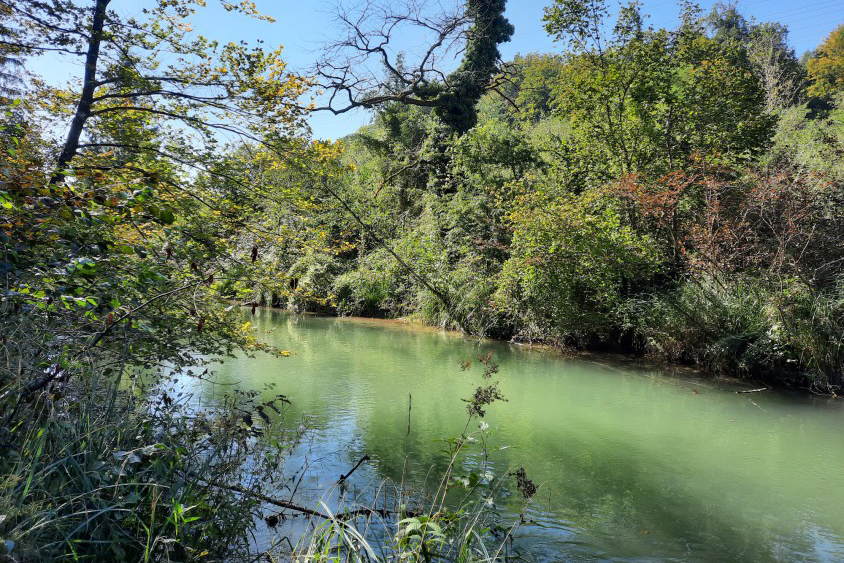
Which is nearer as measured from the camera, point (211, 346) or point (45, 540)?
point (45, 540)

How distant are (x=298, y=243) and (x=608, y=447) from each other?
13.1 feet

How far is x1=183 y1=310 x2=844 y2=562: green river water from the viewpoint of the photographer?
12.9 feet

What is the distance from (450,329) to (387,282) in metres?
3.31

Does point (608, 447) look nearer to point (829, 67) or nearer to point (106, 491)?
point (106, 491)

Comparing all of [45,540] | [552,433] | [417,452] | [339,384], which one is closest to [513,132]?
[339,384]

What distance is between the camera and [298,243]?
5.60m

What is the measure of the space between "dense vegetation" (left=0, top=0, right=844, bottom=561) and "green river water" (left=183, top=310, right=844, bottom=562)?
0.84m

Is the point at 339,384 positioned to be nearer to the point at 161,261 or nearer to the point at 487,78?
the point at 161,261

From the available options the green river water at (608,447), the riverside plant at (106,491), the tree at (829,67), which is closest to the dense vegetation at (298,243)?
the riverside plant at (106,491)

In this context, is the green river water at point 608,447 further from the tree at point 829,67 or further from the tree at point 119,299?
the tree at point 829,67

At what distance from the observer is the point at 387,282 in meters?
17.1

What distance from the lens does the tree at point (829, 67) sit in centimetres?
3010

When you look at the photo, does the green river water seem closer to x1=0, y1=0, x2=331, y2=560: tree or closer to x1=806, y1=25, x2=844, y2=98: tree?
x1=0, y1=0, x2=331, y2=560: tree

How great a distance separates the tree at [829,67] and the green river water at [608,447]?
29.3 m
